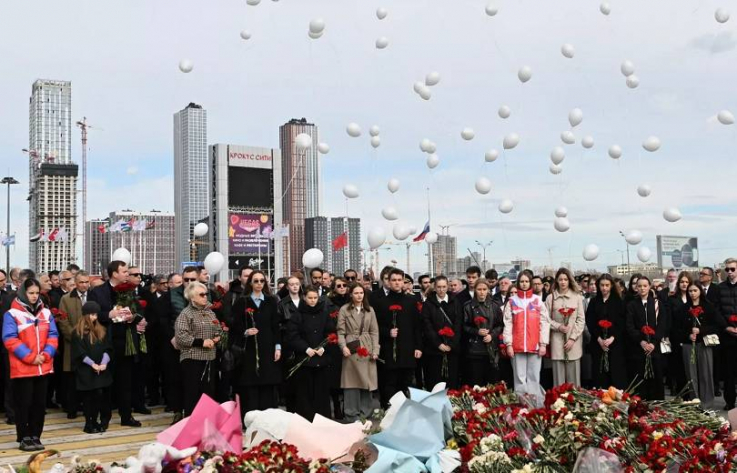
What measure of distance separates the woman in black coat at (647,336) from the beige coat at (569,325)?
60cm

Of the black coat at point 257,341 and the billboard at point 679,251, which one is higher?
the billboard at point 679,251

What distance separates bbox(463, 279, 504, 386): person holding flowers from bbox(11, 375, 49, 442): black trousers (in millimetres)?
4916

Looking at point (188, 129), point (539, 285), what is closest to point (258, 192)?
point (188, 129)

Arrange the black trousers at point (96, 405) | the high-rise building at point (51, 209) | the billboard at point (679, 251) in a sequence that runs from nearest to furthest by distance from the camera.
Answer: the black trousers at point (96, 405) → the billboard at point (679, 251) → the high-rise building at point (51, 209)

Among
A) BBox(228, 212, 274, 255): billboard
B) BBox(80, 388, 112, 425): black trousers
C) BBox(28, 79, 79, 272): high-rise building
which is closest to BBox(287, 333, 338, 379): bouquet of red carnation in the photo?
BBox(80, 388, 112, 425): black trousers

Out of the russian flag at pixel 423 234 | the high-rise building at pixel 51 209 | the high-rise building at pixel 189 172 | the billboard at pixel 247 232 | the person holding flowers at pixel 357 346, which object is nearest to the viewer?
the person holding flowers at pixel 357 346

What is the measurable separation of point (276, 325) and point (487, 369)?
2.82 m

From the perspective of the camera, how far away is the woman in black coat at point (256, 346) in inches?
326

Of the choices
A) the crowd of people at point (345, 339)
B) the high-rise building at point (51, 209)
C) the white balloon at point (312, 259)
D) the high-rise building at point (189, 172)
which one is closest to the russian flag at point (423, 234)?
the white balloon at point (312, 259)

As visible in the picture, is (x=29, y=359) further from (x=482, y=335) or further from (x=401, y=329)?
(x=482, y=335)

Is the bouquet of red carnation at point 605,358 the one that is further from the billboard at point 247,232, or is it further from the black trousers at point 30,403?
the billboard at point 247,232

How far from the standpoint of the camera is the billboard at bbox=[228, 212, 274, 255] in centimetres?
5781

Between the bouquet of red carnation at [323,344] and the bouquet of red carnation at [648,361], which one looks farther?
the bouquet of red carnation at [648,361]

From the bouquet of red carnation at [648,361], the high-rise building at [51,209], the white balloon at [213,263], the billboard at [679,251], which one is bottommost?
the bouquet of red carnation at [648,361]
